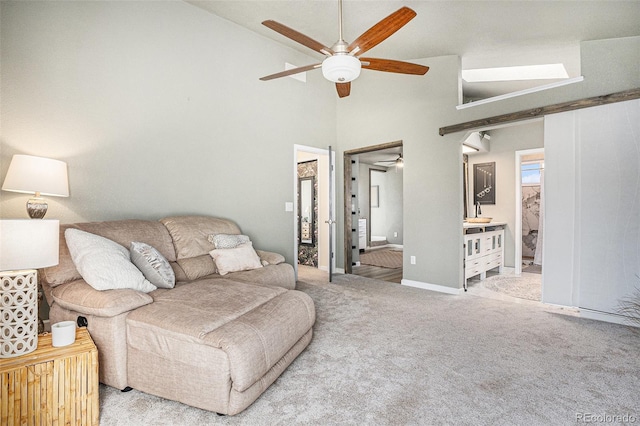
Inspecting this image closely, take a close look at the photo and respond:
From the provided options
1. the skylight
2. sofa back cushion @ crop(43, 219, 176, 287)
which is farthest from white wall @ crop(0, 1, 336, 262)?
the skylight

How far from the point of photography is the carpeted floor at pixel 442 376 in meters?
1.60

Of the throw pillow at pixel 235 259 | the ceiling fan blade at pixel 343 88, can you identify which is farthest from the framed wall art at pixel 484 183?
the throw pillow at pixel 235 259

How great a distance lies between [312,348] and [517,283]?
11.8ft

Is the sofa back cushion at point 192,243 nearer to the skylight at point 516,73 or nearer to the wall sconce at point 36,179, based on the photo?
the wall sconce at point 36,179

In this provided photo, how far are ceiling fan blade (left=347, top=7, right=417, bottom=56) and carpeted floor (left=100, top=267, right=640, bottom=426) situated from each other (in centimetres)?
220

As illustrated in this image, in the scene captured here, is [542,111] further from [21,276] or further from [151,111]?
[21,276]

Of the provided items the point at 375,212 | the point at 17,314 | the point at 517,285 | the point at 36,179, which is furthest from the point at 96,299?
the point at 375,212

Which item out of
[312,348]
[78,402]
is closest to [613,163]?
[312,348]

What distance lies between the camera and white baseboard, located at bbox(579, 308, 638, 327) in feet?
9.46

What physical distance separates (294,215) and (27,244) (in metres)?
3.39

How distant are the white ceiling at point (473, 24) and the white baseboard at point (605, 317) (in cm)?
262

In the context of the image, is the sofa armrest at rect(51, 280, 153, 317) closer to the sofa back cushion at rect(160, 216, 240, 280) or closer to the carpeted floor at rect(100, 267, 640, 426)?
the carpeted floor at rect(100, 267, 640, 426)

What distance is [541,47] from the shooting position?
136 inches

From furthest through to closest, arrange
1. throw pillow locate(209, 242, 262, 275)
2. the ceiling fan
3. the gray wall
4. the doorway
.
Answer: the doorway → throw pillow locate(209, 242, 262, 275) → the gray wall → the ceiling fan
